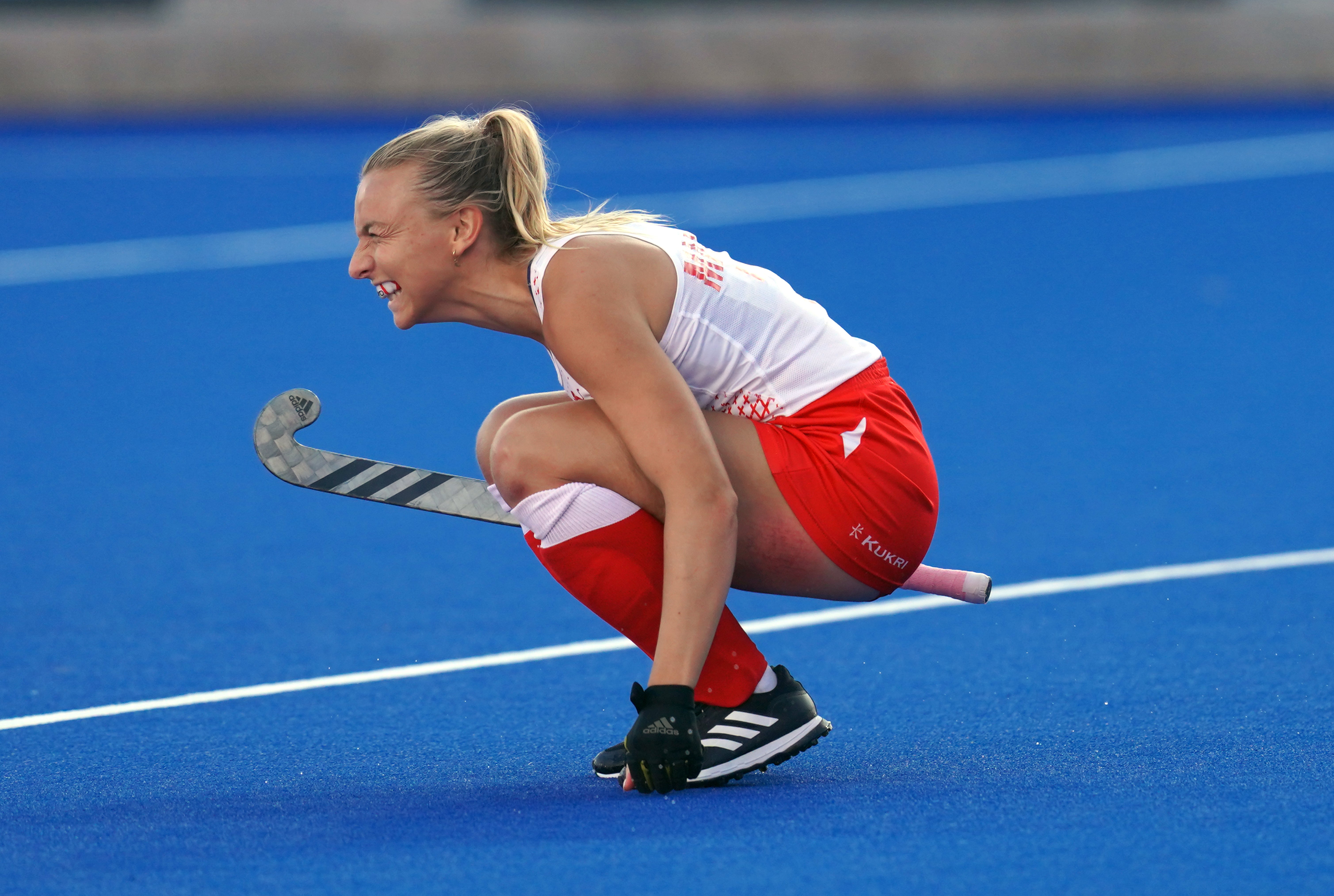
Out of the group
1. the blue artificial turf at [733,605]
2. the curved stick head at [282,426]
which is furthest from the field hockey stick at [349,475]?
the blue artificial turf at [733,605]

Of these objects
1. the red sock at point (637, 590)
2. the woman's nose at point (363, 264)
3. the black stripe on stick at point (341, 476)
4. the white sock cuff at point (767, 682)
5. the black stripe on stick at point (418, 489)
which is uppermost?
the woman's nose at point (363, 264)

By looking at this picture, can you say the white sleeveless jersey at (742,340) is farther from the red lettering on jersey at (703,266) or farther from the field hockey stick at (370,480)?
the field hockey stick at (370,480)

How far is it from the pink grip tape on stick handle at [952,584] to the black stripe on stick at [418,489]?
835 mm

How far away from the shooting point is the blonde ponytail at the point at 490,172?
116 inches

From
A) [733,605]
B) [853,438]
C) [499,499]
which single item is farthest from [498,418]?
[733,605]

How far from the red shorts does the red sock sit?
0.71ft

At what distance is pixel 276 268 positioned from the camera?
9.86 metres

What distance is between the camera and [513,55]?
1572 centimetres

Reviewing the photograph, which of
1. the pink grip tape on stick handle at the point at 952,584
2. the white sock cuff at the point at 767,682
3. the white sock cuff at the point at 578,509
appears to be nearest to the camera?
the white sock cuff at the point at 578,509

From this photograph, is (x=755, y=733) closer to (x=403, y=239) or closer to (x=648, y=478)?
(x=648, y=478)

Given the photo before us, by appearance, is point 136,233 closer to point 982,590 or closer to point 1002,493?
point 1002,493

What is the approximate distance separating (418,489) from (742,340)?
680 mm

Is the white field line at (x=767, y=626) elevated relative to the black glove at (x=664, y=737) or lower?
elevated

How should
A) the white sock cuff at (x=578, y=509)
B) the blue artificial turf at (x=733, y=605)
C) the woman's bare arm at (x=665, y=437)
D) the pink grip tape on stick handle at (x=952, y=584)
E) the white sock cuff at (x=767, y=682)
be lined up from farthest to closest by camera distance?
the pink grip tape on stick handle at (x=952, y=584) → the white sock cuff at (x=767, y=682) → the white sock cuff at (x=578, y=509) → the woman's bare arm at (x=665, y=437) → the blue artificial turf at (x=733, y=605)
